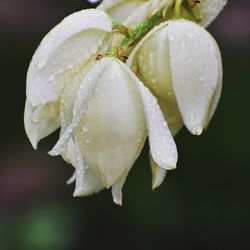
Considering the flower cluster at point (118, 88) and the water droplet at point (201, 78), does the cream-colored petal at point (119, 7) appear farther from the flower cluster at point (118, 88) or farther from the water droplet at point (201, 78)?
the water droplet at point (201, 78)

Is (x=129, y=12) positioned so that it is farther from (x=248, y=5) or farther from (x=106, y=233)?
(x=106, y=233)

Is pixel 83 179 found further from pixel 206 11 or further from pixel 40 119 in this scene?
pixel 206 11

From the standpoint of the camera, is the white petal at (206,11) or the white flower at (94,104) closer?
the white flower at (94,104)

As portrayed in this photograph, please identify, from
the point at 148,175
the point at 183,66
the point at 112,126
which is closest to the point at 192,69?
the point at 183,66

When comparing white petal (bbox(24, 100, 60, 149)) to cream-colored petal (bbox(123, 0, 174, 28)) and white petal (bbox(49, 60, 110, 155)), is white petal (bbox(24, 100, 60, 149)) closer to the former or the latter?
white petal (bbox(49, 60, 110, 155))

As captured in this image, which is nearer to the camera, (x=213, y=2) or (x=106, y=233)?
(x=213, y=2)

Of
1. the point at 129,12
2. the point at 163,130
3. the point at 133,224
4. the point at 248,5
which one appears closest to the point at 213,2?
the point at 129,12

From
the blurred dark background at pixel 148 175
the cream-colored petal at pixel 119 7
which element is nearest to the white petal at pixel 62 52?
the cream-colored petal at pixel 119 7
